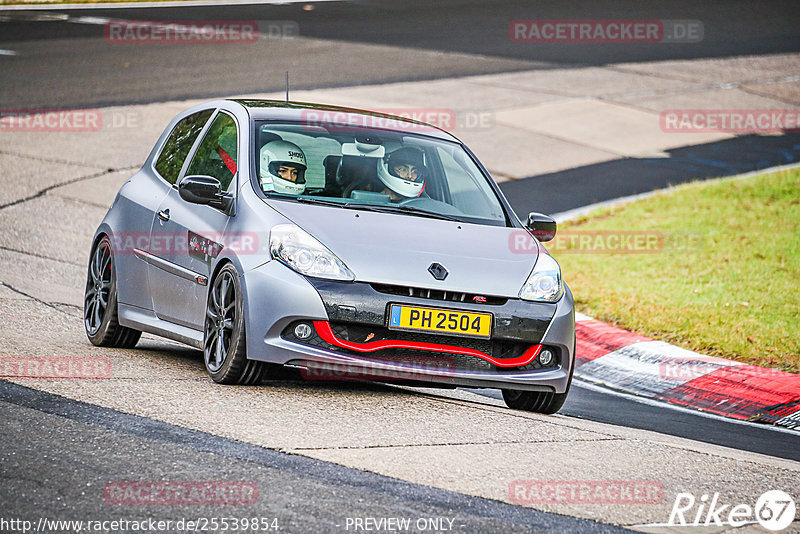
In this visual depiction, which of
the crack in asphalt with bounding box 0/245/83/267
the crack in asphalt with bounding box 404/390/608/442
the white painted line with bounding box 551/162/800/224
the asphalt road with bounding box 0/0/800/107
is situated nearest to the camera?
the crack in asphalt with bounding box 404/390/608/442

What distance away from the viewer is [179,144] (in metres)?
8.12

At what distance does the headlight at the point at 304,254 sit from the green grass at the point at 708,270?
12.6 feet

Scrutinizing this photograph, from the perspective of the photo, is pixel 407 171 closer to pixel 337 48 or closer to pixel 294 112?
pixel 294 112

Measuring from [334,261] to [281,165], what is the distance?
105 centimetres

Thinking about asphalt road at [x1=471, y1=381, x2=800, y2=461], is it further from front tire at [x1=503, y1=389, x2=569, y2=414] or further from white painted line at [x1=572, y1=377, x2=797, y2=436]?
front tire at [x1=503, y1=389, x2=569, y2=414]

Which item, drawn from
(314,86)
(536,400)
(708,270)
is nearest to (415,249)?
(536,400)

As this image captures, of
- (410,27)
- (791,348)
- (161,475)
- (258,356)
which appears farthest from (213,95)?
(161,475)

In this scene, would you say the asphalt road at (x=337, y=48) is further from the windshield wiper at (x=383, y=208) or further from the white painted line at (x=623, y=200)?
the windshield wiper at (x=383, y=208)

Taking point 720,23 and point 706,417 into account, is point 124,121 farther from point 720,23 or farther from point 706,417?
point 720,23

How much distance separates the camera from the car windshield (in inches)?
281

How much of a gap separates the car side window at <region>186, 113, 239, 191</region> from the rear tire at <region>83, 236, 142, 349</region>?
90 cm

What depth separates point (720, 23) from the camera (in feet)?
97.4

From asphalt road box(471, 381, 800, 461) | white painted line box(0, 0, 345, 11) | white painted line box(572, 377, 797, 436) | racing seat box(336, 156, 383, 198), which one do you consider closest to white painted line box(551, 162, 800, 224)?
white painted line box(572, 377, 797, 436)

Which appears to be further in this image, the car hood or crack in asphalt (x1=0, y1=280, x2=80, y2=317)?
crack in asphalt (x1=0, y1=280, x2=80, y2=317)
